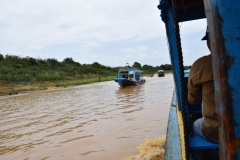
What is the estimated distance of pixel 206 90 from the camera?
5.92 ft

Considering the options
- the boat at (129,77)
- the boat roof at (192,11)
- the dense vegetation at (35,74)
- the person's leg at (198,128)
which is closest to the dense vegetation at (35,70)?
the dense vegetation at (35,74)

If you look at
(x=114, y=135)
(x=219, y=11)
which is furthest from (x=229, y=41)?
(x=114, y=135)

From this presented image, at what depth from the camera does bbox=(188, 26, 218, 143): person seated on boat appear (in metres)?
1.74

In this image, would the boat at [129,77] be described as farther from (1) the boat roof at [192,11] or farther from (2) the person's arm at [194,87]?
(2) the person's arm at [194,87]

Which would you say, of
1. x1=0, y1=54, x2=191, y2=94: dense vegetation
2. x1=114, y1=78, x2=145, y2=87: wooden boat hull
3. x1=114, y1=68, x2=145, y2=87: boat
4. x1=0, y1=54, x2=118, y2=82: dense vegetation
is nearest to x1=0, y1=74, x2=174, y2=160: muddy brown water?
x1=114, y1=78, x2=145, y2=87: wooden boat hull

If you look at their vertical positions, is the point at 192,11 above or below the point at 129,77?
above

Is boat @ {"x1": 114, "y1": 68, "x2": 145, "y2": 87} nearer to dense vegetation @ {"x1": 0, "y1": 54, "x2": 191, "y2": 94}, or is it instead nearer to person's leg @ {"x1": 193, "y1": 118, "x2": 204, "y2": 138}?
dense vegetation @ {"x1": 0, "y1": 54, "x2": 191, "y2": 94}

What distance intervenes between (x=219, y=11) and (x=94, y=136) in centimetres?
585

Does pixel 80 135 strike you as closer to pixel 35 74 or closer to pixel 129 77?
Result: pixel 129 77

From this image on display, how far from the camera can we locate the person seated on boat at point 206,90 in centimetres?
174

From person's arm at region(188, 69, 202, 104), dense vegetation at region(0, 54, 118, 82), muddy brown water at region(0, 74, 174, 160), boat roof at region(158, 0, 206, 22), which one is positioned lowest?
muddy brown water at region(0, 74, 174, 160)

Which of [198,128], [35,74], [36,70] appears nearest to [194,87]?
[198,128]

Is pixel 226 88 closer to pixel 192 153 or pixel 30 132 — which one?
pixel 192 153

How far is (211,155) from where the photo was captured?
2.57m
